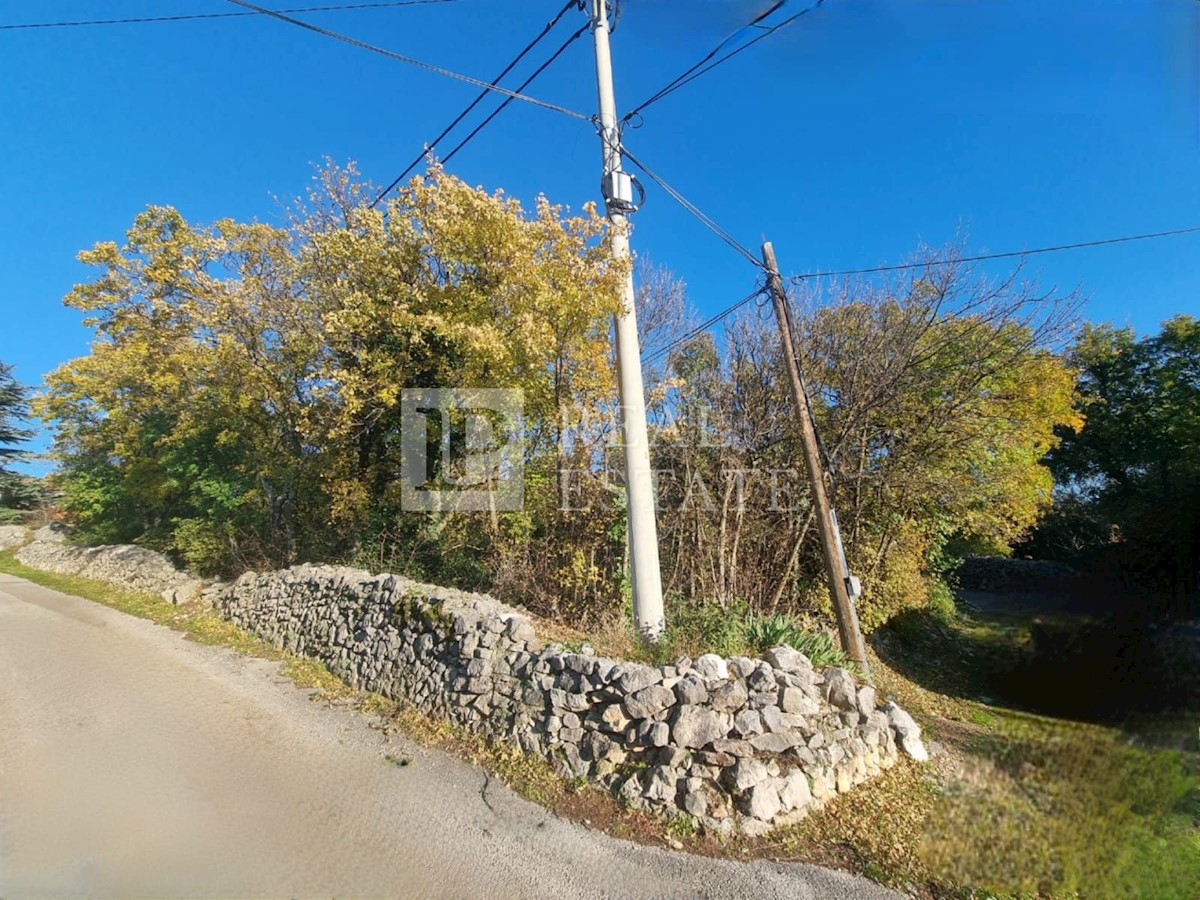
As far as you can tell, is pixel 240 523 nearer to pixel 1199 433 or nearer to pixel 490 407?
pixel 490 407

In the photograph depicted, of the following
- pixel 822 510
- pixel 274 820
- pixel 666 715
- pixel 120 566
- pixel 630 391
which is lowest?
pixel 274 820

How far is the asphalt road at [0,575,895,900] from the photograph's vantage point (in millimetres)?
3023

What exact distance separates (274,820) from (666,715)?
285 centimetres

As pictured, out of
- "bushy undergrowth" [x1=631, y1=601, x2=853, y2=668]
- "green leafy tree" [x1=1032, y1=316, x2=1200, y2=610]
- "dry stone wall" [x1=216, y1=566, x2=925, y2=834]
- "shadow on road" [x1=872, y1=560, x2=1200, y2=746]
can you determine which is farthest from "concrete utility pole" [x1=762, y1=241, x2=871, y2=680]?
"green leafy tree" [x1=1032, y1=316, x2=1200, y2=610]

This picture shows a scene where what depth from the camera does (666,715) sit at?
3.93 m

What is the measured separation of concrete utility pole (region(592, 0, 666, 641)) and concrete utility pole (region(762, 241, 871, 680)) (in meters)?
2.13

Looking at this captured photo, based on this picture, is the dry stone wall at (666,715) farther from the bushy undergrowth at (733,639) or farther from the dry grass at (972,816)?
the bushy undergrowth at (733,639)

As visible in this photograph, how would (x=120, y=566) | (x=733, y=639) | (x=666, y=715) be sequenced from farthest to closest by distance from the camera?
(x=120, y=566), (x=733, y=639), (x=666, y=715)

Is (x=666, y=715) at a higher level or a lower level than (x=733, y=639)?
lower

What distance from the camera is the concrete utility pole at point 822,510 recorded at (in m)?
6.43

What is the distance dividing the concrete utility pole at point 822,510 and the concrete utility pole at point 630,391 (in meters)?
2.13

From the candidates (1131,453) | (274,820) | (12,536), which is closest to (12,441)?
(12,536)

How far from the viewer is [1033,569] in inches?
769

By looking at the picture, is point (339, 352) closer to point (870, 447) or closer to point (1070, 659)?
point (870, 447)
